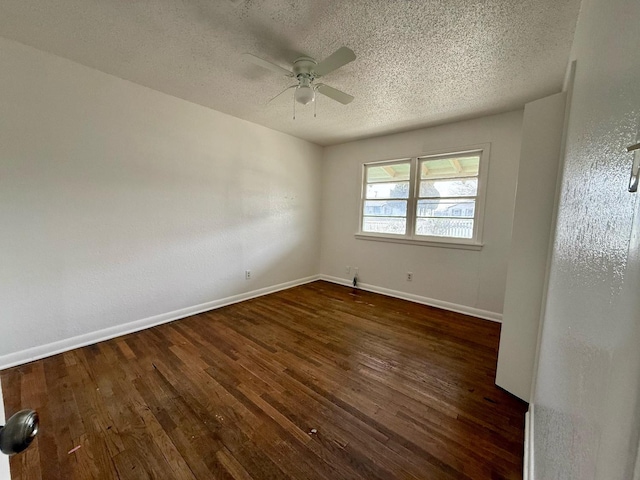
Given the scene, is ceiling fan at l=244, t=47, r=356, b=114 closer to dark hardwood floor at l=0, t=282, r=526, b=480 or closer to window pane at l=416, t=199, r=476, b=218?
window pane at l=416, t=199, r=476, b=218

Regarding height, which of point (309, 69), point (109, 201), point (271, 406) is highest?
point (309, 69)

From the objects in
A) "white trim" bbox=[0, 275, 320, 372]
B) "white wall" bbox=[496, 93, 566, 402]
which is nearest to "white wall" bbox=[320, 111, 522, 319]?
"white wall" bbox=[496, 93, 566, 402]

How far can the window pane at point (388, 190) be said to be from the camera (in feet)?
12.8

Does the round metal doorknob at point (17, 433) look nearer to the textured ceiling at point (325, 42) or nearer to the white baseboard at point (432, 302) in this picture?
the textured ceiling at point (325, 42)

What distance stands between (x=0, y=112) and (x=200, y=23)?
1.71 m

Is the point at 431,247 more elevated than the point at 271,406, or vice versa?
the point at 431,247

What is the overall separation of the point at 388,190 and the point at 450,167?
938 millimetres

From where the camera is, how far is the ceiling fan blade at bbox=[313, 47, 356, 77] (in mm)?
1672

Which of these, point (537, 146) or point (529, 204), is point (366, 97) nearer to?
point (537, 146)

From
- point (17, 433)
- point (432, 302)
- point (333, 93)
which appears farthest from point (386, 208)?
point (17, 433)

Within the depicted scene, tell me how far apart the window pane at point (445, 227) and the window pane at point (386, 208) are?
0.32 meters

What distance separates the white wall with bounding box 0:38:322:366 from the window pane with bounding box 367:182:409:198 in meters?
1.80

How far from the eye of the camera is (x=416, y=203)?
3.77 metres

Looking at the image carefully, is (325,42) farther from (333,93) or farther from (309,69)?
(333,93)
